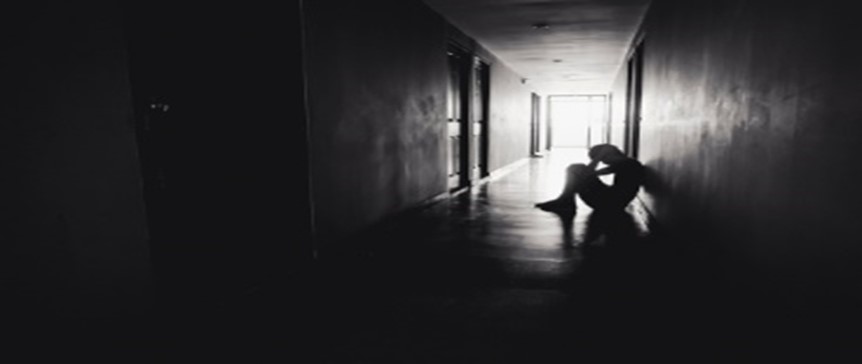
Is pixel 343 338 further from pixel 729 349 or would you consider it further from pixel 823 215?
pixel 823 215

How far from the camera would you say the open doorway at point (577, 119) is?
20.6 meters

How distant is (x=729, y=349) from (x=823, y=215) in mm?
682

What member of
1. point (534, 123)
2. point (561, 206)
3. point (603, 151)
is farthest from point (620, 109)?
point (534, 123)

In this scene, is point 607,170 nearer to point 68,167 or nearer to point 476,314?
point 476,314

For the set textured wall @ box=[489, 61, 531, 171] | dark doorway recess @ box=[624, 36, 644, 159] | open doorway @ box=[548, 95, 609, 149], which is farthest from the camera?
open doorway @ box=[548, 95, 609, 149]

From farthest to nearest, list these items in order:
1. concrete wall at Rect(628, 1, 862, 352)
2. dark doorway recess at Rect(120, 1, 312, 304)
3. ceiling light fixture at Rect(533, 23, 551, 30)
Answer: ceiling light fixture at Rect(533, 23, 551, 30) → dark doorway recess at Rect(120, 1, 312, 304) → concrete wall at Rect(628, 1, 862, 352)

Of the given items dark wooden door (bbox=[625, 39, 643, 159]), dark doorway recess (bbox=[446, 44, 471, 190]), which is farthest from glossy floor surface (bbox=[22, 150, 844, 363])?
dark wooden door (bbox=[625, 39, 643, 159])

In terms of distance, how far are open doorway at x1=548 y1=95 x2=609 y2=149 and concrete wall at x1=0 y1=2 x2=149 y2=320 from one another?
18.7 metres

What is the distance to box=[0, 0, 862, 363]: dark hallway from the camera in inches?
70.6

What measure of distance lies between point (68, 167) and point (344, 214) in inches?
84.1

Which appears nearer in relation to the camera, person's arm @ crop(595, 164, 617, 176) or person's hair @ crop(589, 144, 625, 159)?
person's arm @ crop(595, 164, 617, 176)

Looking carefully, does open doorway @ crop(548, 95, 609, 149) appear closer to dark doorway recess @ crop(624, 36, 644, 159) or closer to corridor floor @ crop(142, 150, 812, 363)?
dark doorway recess @ crop(624, 36, 644, 159)

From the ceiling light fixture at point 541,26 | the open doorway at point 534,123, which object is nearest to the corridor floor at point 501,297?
the ceiling light fixture at point 541,26

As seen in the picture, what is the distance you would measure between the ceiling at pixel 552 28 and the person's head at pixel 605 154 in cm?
159
